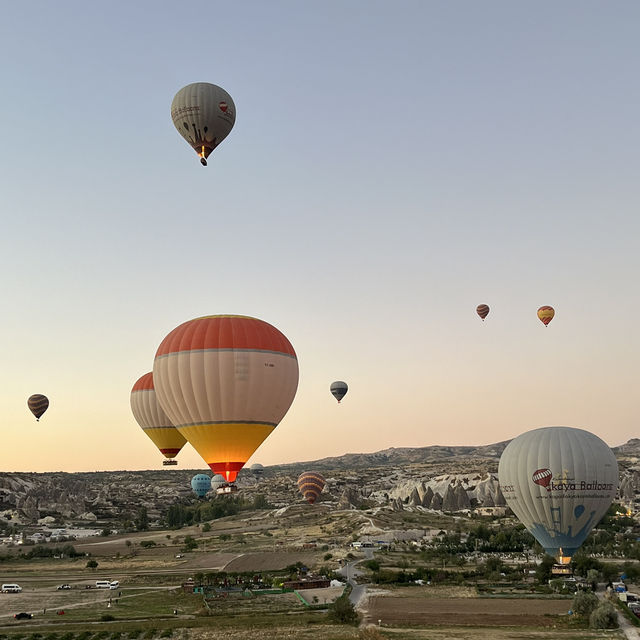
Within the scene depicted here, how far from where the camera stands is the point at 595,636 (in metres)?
49.5

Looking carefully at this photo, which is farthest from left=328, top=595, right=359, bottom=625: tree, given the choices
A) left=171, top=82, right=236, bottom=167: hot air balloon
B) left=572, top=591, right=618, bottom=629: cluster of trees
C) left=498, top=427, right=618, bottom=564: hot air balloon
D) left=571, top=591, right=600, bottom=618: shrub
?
left=171, top=82, right=236, bottom=167: hot air balloon

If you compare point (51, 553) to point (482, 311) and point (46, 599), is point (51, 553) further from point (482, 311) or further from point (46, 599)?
point (482, 311)

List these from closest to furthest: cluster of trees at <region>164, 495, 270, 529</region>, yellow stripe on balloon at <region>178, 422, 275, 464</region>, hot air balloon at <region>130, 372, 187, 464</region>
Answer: yellow stripe on balloon at <region>178, 422, 275, 464</region>
hot air balloon at <region>130, 372, 187, 464</region>
cluster of trees at <region>164, 495, 270, 529</region>

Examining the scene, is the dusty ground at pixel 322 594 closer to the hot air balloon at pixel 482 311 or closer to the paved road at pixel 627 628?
the paved road at pixel 627 628

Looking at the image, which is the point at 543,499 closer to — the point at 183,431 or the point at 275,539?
the point at 183,431

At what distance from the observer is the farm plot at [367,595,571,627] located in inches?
2136

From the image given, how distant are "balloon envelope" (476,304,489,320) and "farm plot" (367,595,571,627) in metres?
49.5

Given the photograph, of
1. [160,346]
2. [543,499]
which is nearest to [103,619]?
[160,346]

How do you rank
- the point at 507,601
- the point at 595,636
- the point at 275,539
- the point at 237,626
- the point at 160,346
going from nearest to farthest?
the point at 595,636
the point at 237,626
the point at 160,346
the point at 507,601
the point at 275,539

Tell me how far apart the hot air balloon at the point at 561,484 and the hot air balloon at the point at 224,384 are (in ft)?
85.8

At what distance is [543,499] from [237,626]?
1178 inches

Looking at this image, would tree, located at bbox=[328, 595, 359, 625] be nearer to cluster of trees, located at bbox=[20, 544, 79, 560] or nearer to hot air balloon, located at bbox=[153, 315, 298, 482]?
hot air balloon, located at bbox=[153, 315, 298, 482]

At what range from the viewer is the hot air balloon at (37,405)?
384 feet

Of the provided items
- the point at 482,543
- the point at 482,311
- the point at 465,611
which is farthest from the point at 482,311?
the point at 465,611
